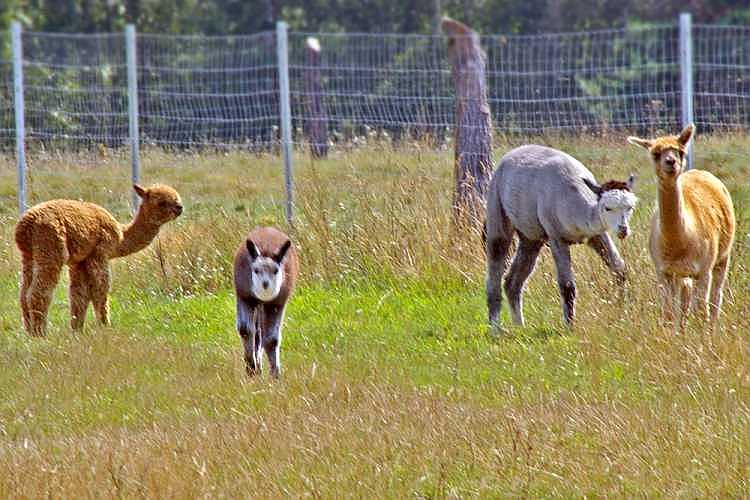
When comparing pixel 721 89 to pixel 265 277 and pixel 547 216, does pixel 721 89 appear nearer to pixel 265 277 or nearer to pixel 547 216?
pixel 547 216

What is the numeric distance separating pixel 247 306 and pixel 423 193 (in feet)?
12.7

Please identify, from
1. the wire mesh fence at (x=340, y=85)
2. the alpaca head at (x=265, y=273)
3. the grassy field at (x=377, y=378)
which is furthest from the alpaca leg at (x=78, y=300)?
the wire mesh fence at (x=340, y=85)

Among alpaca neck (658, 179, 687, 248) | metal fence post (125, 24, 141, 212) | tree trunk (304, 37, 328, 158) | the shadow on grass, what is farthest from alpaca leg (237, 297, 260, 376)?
tree trunk (304, 37, 328, 158)

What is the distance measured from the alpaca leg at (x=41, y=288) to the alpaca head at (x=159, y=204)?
0.97 m

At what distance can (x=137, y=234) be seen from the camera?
36.8ft

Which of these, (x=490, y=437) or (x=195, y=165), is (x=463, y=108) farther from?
(x=490, y=437)

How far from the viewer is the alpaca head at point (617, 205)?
9008 millimetres

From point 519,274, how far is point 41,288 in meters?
3.39

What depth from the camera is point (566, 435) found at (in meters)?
6.90

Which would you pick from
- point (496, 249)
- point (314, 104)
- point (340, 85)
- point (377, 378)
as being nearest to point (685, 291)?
point (496, 249)

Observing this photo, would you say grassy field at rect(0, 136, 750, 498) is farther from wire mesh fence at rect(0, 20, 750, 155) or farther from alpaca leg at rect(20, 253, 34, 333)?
wire mesh fence at rect(0, 20, 750, 155)

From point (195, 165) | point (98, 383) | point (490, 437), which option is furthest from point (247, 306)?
point (195, 165)

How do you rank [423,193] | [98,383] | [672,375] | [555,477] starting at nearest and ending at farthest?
1. [555,477]
2. [672,375]
3. [98,383]
4. [423,193]

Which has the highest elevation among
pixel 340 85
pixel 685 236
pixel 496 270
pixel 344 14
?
pixel 344 14
